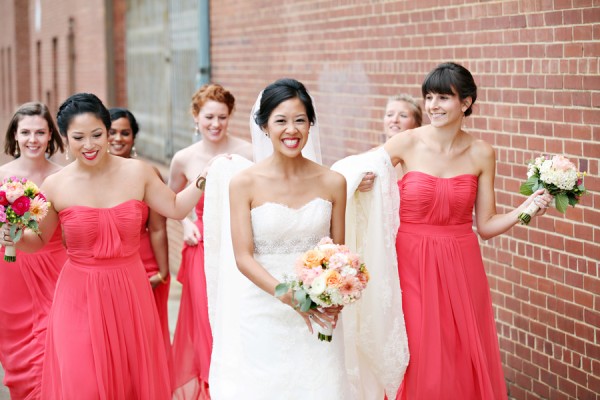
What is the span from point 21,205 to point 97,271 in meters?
0.57

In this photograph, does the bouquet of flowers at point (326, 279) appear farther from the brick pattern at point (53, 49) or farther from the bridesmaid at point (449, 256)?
the brick pattern at point (53, 49)

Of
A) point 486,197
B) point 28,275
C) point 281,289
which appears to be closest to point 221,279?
point 281,289

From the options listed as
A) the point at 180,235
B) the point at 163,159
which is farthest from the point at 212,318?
the point at 163,159

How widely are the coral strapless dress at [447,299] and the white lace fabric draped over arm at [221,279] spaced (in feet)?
3.44

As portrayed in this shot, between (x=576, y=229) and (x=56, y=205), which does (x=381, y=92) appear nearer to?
(x=576, y=229)

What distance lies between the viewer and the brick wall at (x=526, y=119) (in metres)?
6.27

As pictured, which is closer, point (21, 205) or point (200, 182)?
point (21, 205)

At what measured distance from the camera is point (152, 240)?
736cm

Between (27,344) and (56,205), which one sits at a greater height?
(56,205)

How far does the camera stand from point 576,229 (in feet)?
21.0

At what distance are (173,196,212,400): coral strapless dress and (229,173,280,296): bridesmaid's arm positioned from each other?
2334 mm

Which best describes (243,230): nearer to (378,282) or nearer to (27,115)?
(378,282)

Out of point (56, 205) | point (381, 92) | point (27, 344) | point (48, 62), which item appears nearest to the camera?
point (56, 205)

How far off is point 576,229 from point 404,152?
3.79ft
